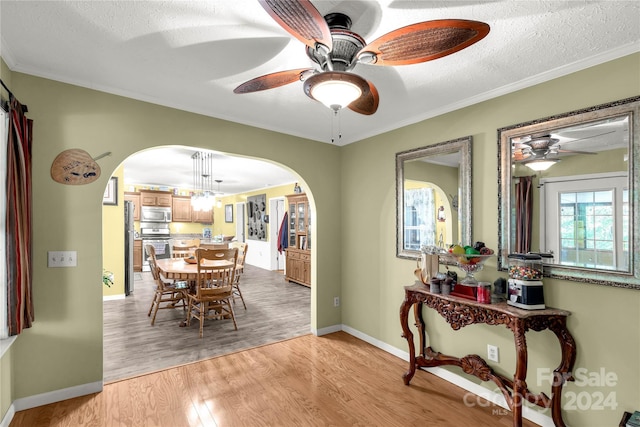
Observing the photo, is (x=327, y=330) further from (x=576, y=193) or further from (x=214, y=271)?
(x=576, y=193)

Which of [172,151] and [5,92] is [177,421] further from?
[172,151]

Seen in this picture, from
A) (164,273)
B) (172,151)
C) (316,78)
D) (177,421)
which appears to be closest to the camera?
(316,78)

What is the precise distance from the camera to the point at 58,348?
2260 mm

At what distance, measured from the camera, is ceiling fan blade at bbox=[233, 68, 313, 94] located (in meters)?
1.58

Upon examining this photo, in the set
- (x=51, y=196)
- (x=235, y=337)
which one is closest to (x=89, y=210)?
(x=51, y=196)

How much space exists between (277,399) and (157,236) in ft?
24.1

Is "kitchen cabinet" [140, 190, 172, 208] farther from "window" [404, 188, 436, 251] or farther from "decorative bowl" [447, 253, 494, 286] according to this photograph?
"decorative bowl" [447, 253, 494, 286]

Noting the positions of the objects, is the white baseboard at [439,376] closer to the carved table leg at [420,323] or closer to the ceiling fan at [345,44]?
the carved table leg at [420,323]

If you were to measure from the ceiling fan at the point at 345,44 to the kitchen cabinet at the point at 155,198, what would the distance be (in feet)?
25.6

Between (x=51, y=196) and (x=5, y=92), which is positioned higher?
(x=5, y=92)

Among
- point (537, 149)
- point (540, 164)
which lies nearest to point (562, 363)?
point (540, 164)

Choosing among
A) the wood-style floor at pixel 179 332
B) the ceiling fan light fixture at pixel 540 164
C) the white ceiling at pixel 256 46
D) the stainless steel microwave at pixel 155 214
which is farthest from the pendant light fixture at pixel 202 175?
the ceiling fan light fixture at pixel 540 164

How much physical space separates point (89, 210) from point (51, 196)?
245 mm

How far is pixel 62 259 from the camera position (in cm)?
226
